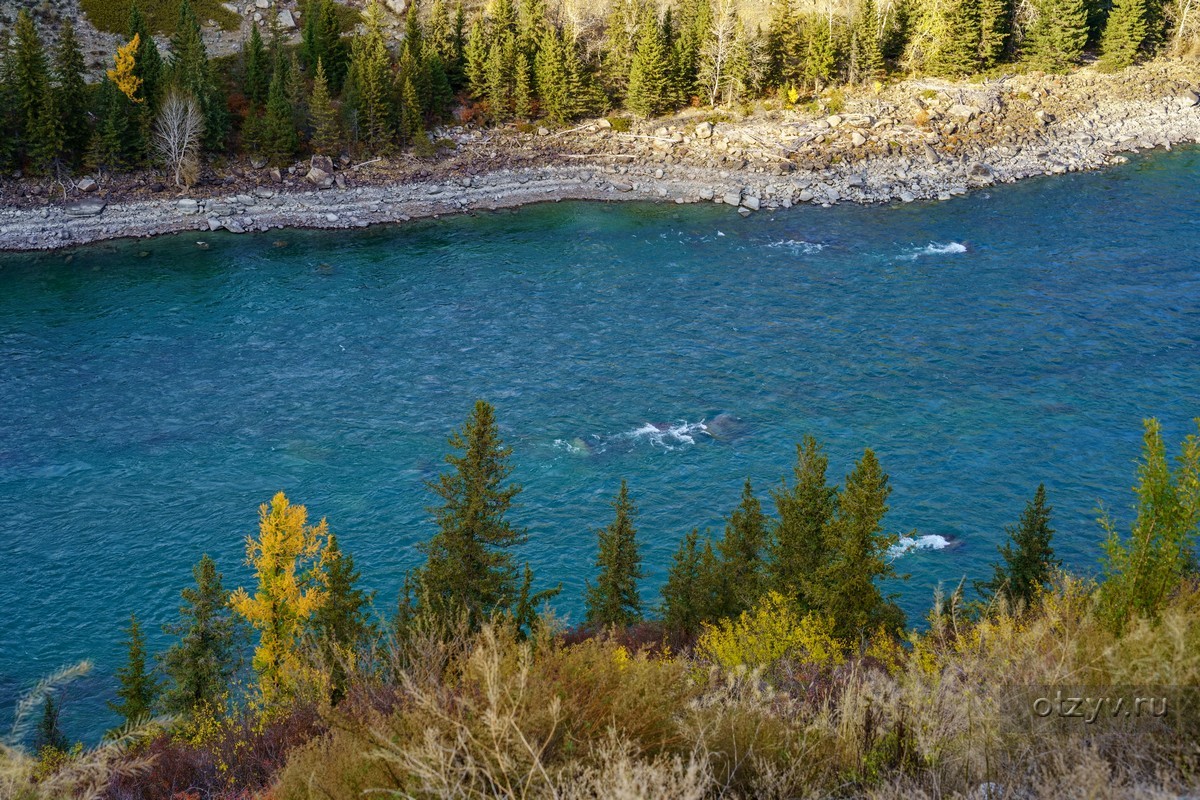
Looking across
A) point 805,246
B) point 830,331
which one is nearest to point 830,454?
point 830,331

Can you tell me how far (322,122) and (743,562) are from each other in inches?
2618

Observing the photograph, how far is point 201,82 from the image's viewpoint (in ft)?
279

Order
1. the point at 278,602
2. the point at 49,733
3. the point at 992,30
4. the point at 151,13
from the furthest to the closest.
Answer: the point at 151,13 → the point at 992,30 → the point at 278,602 → the point at 49,733

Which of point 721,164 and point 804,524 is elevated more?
point 721,164

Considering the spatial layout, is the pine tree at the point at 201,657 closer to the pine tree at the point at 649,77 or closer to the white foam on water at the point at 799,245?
the white foam on water at the point at 799,245

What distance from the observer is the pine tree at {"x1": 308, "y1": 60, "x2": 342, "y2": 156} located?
85.4 m

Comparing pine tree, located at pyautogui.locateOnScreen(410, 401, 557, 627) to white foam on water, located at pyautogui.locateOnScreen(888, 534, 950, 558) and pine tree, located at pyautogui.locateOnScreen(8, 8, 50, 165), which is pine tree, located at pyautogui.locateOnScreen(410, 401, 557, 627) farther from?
pine tree, located at pyautogui.locateOnScreen(8, 8, 50, 165)

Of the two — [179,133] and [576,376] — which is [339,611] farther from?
[179,133]

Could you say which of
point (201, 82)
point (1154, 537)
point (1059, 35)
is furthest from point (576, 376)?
point (1059, 35)

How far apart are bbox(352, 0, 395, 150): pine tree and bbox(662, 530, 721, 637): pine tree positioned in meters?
65.0

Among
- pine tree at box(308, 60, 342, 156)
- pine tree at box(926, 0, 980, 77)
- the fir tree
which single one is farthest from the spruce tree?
pine tree at box(926, 0, 980, 77)

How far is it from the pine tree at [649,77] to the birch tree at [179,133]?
39.6 m

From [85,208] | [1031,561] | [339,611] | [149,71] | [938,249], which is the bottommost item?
[339,611]

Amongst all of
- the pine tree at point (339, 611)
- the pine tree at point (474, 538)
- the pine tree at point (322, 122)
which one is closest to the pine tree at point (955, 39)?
the pine tree at point (322, 122)
